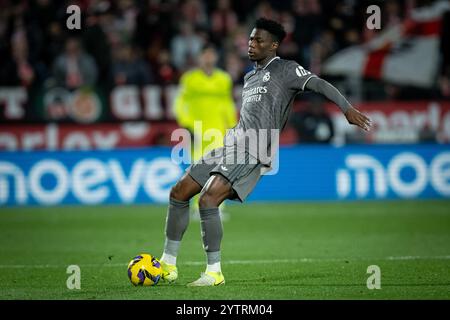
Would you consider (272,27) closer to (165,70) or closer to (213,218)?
(213,218)

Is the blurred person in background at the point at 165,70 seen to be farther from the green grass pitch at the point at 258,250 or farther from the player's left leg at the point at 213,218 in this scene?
the player's left leg at the point at 213,218

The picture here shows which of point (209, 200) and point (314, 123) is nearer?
point (209, 200)

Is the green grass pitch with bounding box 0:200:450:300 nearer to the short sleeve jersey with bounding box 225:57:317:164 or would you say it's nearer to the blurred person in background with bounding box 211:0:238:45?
the short sleeve jersey with bounding box 225:57:317:164

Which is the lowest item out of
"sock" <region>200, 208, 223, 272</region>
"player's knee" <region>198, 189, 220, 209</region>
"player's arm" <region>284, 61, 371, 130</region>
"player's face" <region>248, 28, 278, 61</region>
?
"sock" <region>200, 208, 223, 272</region>

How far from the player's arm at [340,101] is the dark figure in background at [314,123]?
986 centimetres

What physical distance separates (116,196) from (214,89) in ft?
12.6

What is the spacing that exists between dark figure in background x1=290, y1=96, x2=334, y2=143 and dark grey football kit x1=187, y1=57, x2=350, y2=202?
960cm

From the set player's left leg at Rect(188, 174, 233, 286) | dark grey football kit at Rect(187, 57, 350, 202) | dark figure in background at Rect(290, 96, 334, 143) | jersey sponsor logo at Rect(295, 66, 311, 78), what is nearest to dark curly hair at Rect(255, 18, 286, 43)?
dark grey football kit at Rect(187, 57, 350, 202)

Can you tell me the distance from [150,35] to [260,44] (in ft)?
37.4

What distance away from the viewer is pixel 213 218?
26.8ft

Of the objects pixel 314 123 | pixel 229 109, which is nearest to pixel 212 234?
pixel 229 109

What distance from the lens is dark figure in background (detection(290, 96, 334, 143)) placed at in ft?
59.1
